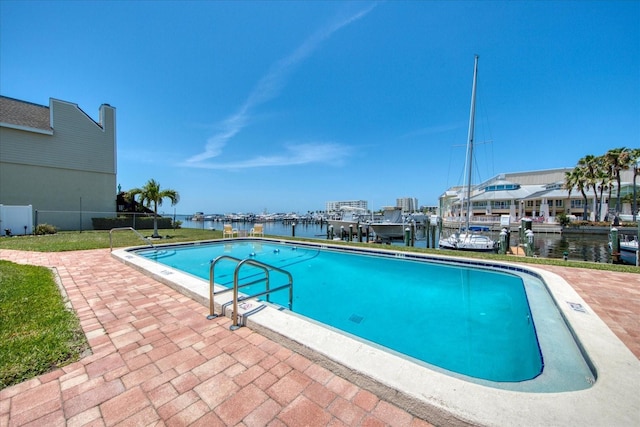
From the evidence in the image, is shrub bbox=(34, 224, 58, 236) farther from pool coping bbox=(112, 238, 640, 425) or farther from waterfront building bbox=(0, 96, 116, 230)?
pool coping bbox=(112, 238, 640, 425)

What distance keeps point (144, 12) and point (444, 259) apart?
1289 cm

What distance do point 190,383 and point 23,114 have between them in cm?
Result: 2632

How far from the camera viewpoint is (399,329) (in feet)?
13.6

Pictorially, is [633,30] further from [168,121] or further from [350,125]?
[168,121]

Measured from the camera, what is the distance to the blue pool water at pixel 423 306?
10.8 ft

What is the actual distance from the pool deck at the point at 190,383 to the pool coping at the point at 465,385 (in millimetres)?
53

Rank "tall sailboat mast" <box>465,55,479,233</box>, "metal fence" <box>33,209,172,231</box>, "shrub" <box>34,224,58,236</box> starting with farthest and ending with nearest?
"metal fence" <box>33,209,172,231</box>, "shrub" <box>34,224,58,236</box>, "tall sailboat mast" <box>465,55,479,233</box>

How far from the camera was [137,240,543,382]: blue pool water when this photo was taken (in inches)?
130

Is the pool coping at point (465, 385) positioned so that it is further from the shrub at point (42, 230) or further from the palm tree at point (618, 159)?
the palm tree at point (618, 159)

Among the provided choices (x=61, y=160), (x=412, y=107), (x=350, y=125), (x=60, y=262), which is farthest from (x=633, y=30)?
(x=61, y=160)

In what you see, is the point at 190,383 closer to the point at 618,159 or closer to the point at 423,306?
the point at 423,306

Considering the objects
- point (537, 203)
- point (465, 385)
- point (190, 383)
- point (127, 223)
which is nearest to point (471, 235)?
point (465, 385)

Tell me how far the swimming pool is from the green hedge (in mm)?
13004

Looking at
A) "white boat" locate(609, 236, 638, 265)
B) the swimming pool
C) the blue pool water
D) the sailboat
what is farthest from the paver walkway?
"white boat" locate(609, 236, 638, 265)
